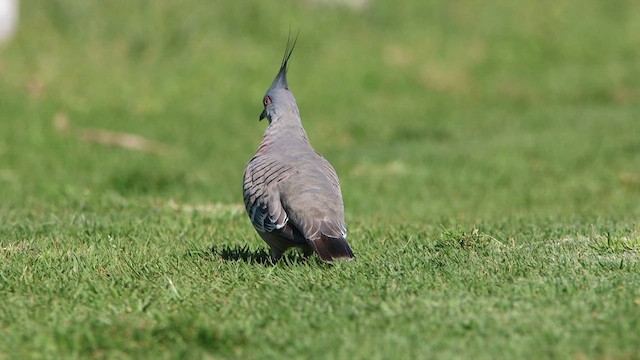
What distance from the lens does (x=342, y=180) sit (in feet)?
47.1

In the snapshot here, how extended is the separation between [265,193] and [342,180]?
292 inches

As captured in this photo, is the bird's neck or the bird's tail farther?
the bird's neck

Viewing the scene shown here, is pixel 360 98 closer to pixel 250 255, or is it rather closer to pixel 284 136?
pixel 284 136

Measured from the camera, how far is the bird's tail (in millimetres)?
6480

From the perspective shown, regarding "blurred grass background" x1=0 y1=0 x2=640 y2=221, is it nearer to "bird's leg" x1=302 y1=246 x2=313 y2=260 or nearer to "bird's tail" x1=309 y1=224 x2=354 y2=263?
"bird's leg" x1=302 y1=246 x2=313 y2=260

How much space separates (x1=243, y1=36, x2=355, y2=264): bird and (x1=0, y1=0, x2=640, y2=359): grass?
21cm

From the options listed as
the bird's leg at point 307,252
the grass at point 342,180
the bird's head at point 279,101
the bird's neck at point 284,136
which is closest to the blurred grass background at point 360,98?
the grass at point 342,180

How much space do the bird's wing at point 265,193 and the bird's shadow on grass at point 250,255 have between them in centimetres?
29

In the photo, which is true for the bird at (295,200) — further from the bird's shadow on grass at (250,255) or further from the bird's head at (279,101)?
the bird's head at (279,101)

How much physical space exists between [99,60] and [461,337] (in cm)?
1624

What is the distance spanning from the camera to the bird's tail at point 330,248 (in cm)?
648

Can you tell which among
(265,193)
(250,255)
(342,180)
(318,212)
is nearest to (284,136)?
(265,193)

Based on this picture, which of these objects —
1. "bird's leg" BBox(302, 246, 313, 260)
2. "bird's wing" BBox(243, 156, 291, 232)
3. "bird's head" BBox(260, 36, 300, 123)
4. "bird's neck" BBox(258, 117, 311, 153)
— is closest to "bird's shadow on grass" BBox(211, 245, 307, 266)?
"bird's leg" BBox(302, 246, 313, 260)

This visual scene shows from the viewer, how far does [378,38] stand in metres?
24.8
